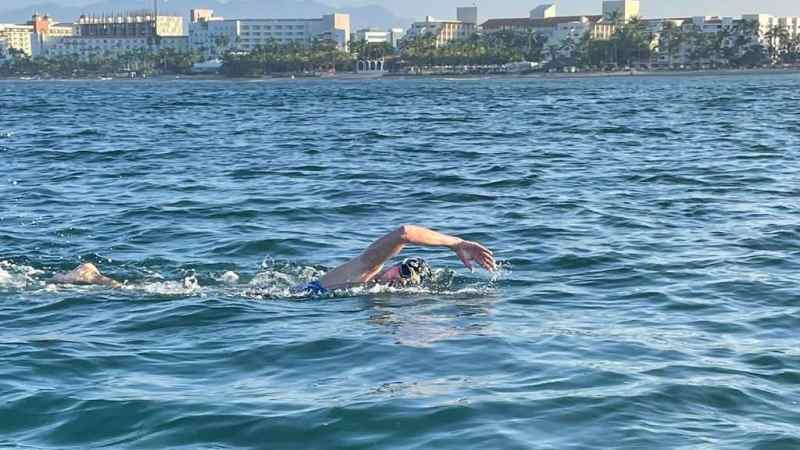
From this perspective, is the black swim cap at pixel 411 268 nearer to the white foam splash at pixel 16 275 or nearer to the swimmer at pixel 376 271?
the swimmer at pixel 376 271

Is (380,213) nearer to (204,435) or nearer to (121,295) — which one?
(121,295)

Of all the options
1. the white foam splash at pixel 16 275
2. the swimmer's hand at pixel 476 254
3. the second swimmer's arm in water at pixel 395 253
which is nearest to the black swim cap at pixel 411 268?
the second swimmer's arm in water at pixel 395 253

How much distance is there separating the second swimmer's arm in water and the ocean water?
0.22 metres

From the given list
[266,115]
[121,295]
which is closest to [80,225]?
[121,295]

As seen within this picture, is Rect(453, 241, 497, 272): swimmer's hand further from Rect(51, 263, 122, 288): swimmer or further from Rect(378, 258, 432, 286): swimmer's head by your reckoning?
Rect(51, 263, 122, 288): swimmer

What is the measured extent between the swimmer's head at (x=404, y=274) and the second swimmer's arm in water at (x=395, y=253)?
0.37 feet

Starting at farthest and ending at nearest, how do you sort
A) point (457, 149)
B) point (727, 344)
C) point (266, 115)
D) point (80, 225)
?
point (266, 115)
point (457, 149)
point (80, 225)
point (727, 344)

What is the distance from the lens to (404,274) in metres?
12.5

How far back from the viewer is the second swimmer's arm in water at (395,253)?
1141 cm

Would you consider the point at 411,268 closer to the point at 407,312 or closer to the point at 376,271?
the point at 376,271

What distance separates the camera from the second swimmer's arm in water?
11.4 metres

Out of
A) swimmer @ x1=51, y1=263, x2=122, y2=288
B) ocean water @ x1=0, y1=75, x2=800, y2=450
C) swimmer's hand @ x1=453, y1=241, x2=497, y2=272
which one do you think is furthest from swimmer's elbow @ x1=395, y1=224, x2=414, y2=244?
swimmer @ x1=51, y1=263, x2=122, y2=288

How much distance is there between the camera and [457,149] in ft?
107

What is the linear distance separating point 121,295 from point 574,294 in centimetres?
473
